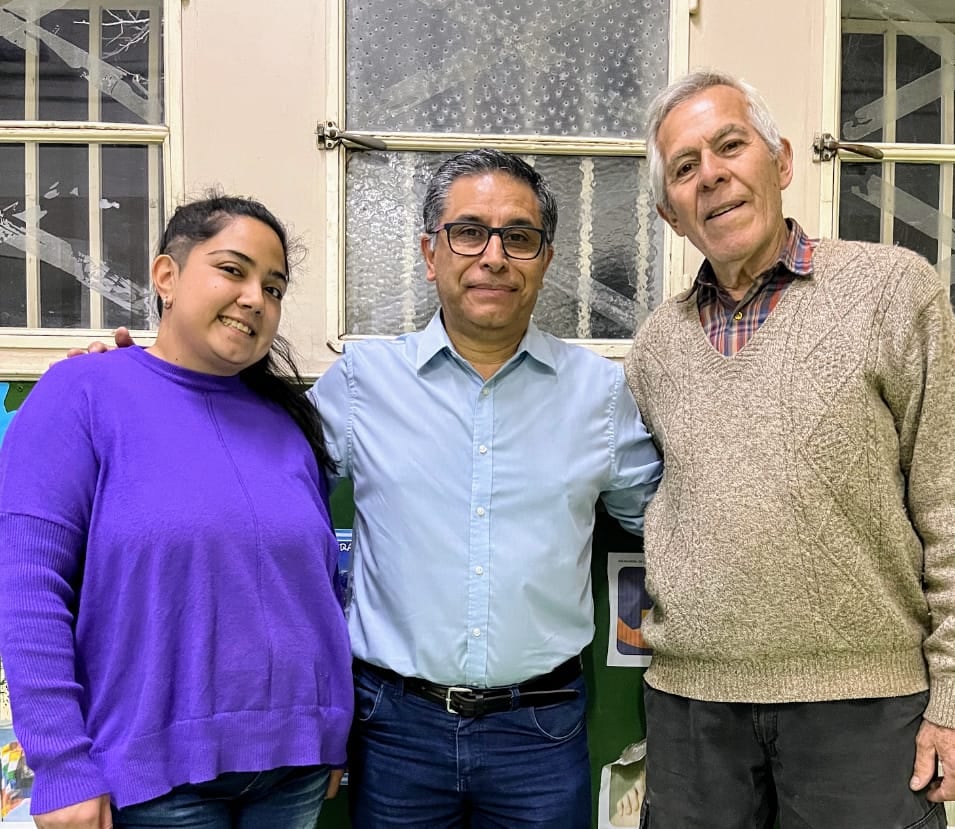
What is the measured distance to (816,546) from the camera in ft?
3.89

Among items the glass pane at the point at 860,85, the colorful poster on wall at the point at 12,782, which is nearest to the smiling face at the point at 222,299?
the colorful poster on wall at the point at 12,782

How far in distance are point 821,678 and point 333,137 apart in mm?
1516

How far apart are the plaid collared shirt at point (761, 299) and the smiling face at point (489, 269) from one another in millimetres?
349

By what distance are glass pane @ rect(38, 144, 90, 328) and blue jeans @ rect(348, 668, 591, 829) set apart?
48.0 inches

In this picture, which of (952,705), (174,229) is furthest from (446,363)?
(952,705)

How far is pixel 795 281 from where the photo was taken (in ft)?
4.25

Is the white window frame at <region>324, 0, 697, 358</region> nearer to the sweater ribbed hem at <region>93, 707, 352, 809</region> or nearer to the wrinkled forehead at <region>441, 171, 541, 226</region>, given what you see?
the wrinkled forehead at <region>441, 171, 541, 226</region>

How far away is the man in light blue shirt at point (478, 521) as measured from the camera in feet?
4.33

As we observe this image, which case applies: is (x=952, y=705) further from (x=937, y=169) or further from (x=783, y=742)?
(x=937, y=169)

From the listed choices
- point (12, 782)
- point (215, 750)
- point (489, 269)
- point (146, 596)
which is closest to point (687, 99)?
point (489, 269)

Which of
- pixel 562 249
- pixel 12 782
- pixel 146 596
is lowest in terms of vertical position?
pixel 12 782

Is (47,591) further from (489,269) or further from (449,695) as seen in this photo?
(489,269)

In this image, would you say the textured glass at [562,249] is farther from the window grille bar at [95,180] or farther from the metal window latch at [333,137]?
the window grille bar at [95,180]

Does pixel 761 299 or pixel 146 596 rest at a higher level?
pixel 761 299
